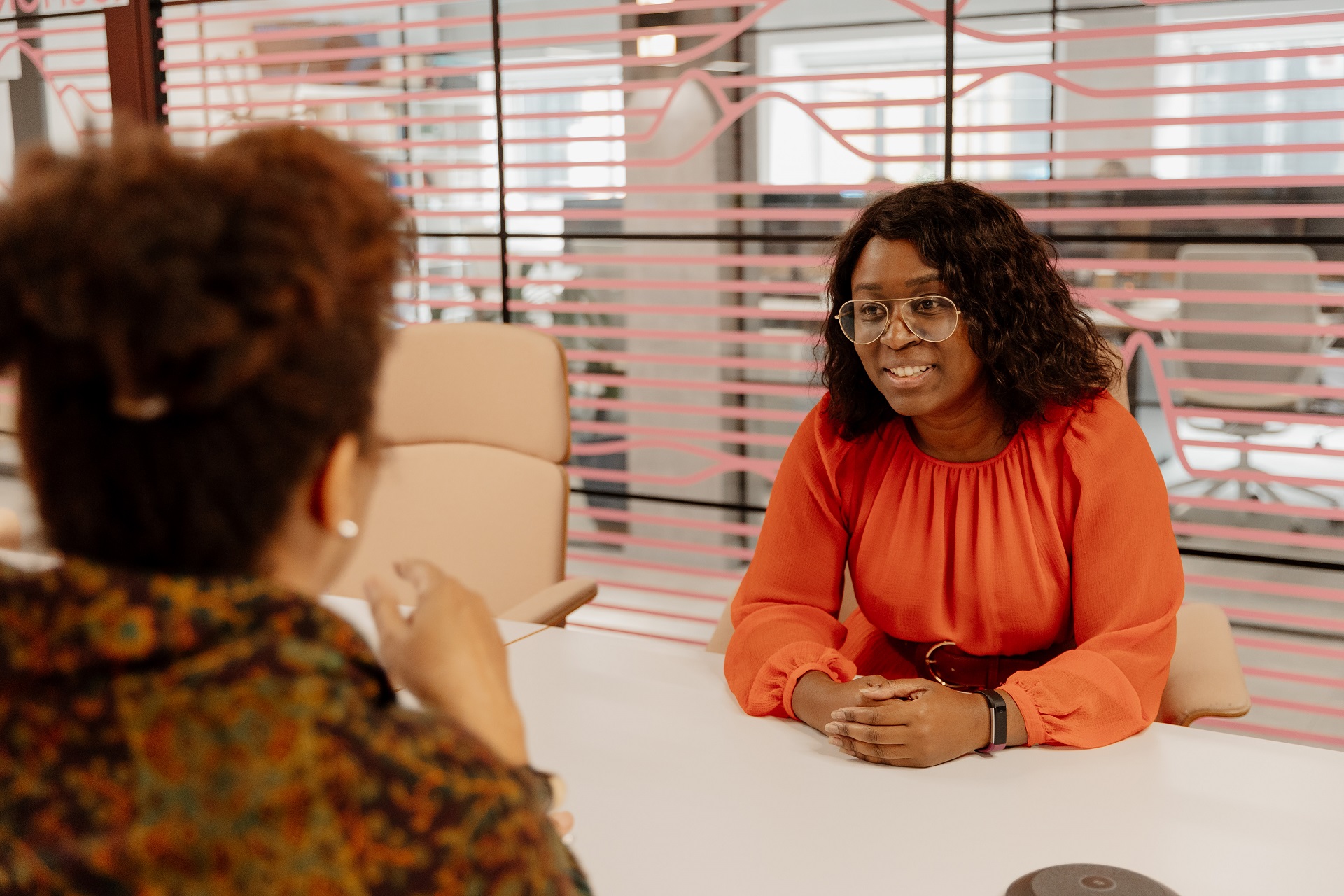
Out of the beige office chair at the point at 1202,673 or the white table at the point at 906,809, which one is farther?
the beige office chair at the point at 1202,673

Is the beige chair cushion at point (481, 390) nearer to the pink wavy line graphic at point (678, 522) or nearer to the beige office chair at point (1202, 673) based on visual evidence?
the beige office chair at point (1202, 673)

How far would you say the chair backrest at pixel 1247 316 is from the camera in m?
3.48

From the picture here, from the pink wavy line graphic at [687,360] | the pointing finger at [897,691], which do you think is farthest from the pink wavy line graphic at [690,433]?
the pointing finger at [897,691]

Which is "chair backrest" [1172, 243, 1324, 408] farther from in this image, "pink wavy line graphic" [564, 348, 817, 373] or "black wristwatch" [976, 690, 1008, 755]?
"black wristwatch" [976, 690, 1008, 755]

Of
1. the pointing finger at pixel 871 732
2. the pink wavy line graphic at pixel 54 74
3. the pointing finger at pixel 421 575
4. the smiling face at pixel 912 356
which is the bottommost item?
the pointing finger at pixel 871 732

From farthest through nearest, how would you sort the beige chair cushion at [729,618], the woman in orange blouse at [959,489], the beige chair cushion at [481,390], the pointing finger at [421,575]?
the beige chair cushion at [481,390] → the beige chair cushion at [729,618] → the woman in orange blouse at [959,489] → the pointing finger at [421,575]

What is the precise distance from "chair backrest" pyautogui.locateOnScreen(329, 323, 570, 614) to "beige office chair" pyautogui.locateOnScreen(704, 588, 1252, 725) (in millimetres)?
571

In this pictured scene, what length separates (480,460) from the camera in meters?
2.28

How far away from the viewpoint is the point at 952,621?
5.51 ft

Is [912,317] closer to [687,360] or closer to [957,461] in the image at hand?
[957,461]

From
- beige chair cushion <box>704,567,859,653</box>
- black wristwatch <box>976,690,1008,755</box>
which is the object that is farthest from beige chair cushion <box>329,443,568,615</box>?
black wristwatch <box>976,690,1008,755</box>

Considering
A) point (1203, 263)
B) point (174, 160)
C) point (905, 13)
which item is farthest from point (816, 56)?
point (174, 160)

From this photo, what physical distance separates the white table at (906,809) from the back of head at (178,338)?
65 centimetres

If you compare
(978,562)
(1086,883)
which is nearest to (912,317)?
(978,562)
